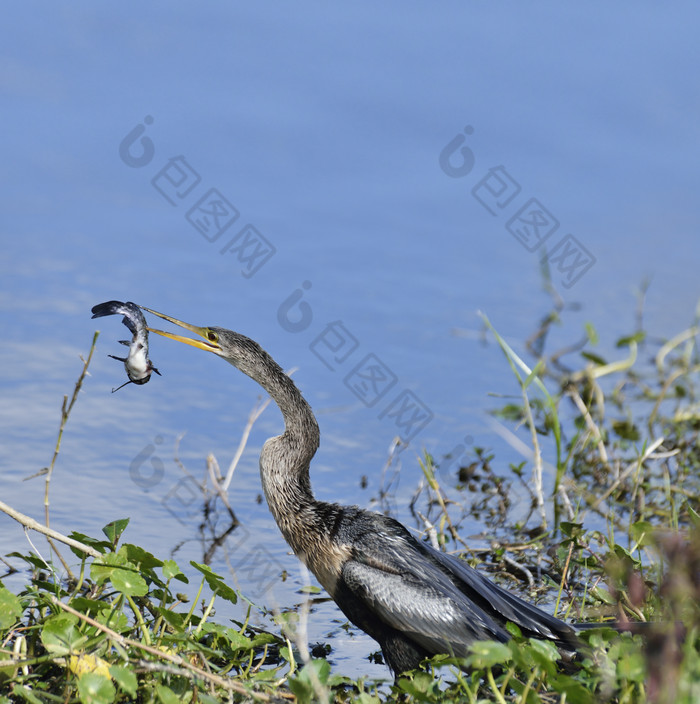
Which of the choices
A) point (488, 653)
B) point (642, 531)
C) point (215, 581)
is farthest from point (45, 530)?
point (642, 531)

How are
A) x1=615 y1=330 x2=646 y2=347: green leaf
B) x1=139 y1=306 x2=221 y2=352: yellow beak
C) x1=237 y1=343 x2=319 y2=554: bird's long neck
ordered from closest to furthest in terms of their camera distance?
x1=237 y1=343 x2=319 y2=554: bird's long neck, x1=139 y1=306 x2=221 y2=352: yellow beak, x1=615 y1=330 x2=646 y2=347: green leaf

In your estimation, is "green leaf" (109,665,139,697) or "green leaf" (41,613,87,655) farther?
"green leaf" (41,613,87,655)

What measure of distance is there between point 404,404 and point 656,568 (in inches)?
83.6

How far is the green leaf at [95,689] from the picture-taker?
3.13m

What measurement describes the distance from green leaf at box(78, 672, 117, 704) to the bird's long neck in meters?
1.48

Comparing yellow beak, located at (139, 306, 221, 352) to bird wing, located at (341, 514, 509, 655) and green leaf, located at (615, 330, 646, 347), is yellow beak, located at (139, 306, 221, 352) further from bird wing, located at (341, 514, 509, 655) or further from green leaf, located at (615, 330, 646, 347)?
green leaf, located at (615, 330, 646, 347)

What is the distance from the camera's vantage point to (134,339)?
15.3 ft

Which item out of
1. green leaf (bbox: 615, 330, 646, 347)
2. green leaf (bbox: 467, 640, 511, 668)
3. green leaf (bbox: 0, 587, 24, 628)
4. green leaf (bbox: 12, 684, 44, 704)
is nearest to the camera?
green leaf (bbox: 467, 640, 511, 668)

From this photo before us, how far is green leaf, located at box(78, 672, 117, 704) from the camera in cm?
313

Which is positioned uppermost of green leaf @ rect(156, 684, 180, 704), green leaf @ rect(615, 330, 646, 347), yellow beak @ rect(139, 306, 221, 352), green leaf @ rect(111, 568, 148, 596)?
green leaf @ rect(615, 330, 646, 347)

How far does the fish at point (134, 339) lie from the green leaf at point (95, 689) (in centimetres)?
171

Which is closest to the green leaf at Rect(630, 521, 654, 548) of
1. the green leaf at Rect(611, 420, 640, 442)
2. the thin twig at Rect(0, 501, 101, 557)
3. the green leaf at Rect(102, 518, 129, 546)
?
the green leaf at Rect(102, 518, 129, 546)

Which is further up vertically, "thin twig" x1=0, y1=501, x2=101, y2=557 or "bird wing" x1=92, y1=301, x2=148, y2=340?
"bird wing" x1=92, y1=301, x2=148, y2=340

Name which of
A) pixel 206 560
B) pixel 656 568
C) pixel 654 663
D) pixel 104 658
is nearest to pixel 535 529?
pixel 656 568
